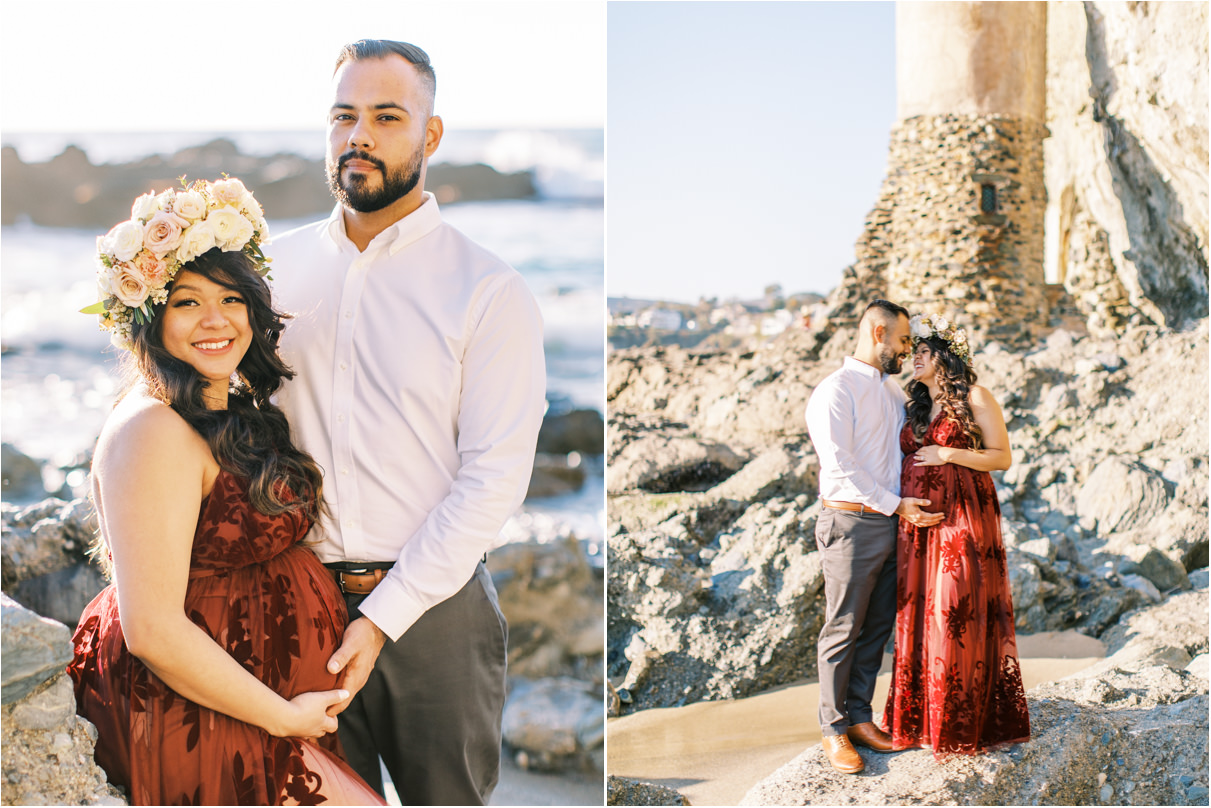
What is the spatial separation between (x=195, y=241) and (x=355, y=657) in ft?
2.85

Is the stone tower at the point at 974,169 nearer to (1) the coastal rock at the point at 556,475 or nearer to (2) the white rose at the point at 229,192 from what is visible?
(1) the coastal rock at the point at 556,475

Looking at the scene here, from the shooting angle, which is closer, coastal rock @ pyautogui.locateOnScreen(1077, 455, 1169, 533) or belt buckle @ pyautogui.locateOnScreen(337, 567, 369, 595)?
belt buckle @ pyautogui.locateOnScreen(337, 567, 369, 595)

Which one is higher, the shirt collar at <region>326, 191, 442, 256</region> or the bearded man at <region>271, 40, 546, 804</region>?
the shirt collar at <region>326, 191, 442, 256</region>

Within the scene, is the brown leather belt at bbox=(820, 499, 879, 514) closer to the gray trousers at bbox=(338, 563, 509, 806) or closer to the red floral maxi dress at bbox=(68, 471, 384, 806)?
the gray trousers at bbox=(338, 563, 509, 806)

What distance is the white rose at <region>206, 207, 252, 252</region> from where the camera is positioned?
1726 millimetres

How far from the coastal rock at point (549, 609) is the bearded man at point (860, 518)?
4.36 meters

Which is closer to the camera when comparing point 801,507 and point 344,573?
point 344,573

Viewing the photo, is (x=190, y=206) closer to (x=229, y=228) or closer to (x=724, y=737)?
(x=229, y=228)

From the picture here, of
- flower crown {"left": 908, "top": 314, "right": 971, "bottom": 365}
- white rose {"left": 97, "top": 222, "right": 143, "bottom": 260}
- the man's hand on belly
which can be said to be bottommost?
the man's hand on belly

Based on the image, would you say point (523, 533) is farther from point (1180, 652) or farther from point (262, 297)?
point (262, 297)

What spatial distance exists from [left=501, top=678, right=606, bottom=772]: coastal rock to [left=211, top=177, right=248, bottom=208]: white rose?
156 inches

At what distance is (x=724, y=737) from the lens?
12.1 feet

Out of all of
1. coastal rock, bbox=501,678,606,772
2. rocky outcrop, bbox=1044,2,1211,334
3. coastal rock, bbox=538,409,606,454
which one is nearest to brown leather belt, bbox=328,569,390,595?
coastal rock, bbox=501,678,606,772

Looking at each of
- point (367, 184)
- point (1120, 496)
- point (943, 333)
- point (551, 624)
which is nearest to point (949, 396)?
point (943, 333)
